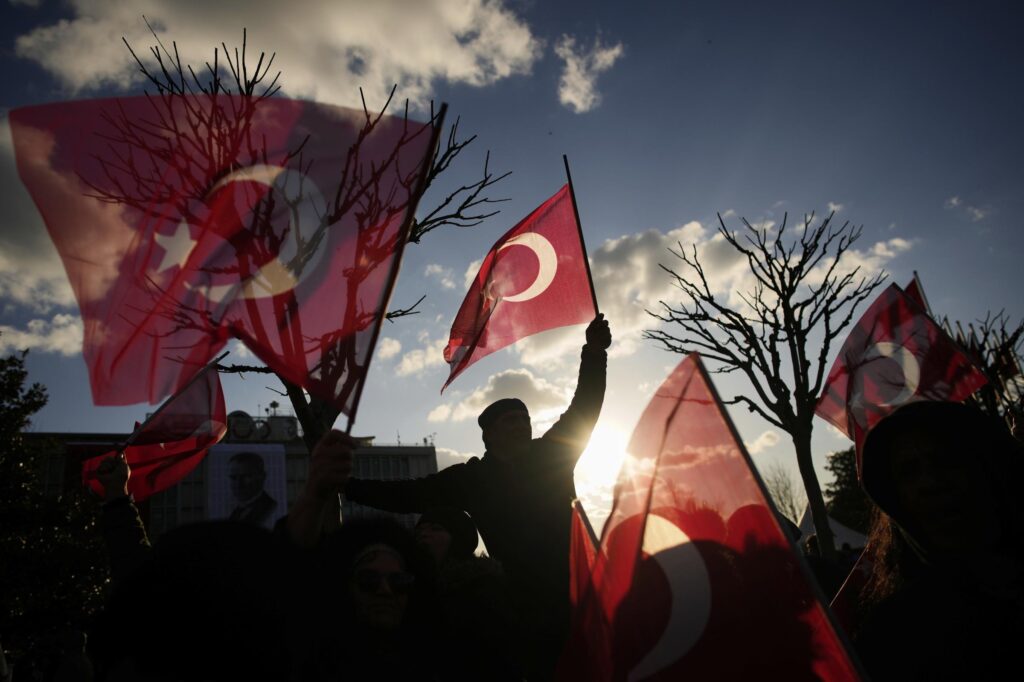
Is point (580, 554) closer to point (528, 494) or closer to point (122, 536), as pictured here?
point (528, 494)

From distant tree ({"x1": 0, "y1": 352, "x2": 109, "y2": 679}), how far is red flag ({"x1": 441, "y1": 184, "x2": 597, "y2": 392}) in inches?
571

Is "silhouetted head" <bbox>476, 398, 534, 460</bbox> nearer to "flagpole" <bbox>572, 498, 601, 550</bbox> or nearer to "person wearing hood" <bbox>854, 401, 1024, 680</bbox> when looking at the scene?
"flagpole" <bbox>572, 498, 601, 550</bbox>

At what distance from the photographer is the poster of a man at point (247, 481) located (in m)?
56.8

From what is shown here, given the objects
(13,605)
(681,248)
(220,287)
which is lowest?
(13,605)

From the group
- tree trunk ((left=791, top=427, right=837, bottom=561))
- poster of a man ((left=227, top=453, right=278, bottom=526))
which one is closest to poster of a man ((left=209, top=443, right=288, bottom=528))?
poster of a man ((left=227, top=453, right=278, bottom=526))

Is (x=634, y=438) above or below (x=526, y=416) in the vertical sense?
below

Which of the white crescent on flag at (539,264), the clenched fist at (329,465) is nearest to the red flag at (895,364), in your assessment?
the white crescent on flag at (539,264)

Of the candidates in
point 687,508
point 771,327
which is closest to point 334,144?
point 687,508

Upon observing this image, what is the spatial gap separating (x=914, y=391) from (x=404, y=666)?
15.8 feet

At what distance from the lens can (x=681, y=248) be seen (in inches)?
350

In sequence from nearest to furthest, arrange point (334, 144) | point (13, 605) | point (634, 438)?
point (634, 438) → point (334, 144) → point (13, 605)

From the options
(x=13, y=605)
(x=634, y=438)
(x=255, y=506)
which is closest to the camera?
(x=634, y=438)

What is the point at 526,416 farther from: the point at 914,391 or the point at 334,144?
the point at 914,391

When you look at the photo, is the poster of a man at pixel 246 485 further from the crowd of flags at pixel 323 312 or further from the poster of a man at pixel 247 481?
the crowd of flags at pixel 323 312
